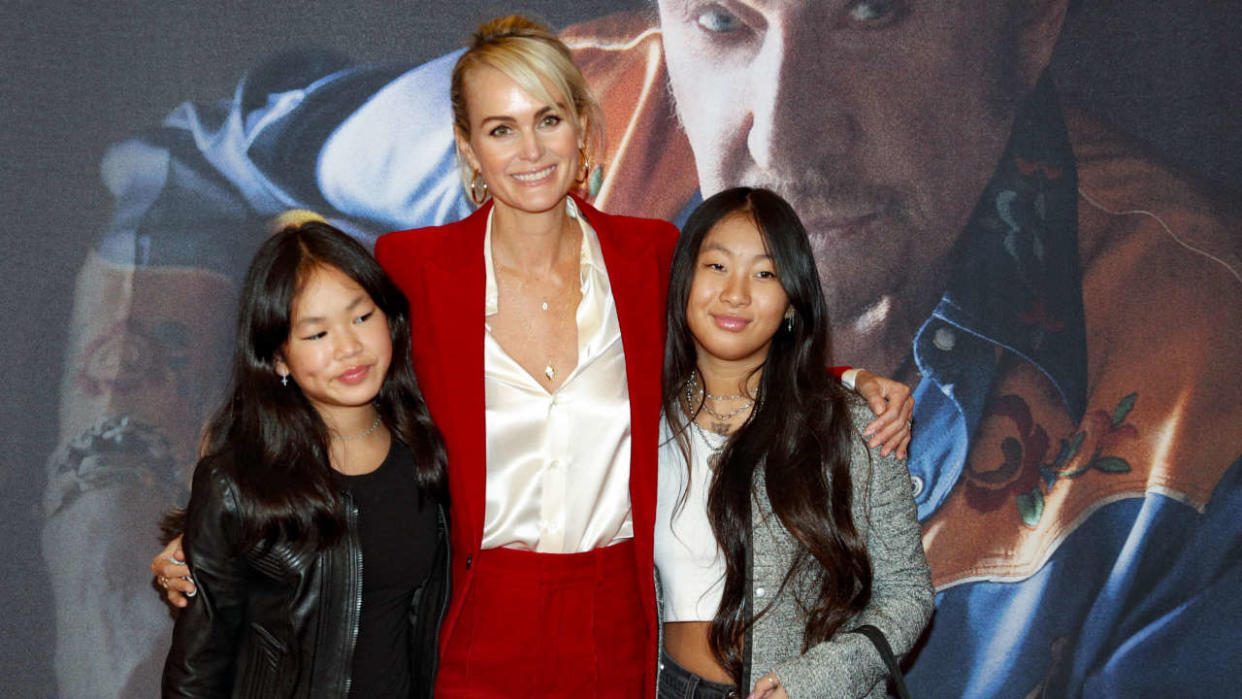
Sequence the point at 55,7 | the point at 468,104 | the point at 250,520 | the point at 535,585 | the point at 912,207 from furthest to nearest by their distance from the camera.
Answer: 1. the point at 912,207
2. the point at 55,7
3. the point at 468,104
4. the point at 535,585
5. the point at 250,520

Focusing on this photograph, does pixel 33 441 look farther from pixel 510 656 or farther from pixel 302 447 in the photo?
pixel 510 656

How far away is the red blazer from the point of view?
6.82 ft

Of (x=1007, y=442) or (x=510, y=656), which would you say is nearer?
(x=510, y=656)

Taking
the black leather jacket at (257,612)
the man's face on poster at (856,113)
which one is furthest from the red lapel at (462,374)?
the man's face on poster at (856,113)

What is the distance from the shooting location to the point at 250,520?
1.87m

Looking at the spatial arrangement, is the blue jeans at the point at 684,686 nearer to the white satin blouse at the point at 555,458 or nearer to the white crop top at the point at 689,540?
the white crop top at the point at 689,540

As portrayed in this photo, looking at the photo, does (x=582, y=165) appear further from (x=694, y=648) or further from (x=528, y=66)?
(x=694, y=648)

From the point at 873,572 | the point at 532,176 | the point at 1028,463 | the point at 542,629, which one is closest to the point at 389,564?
the point at 542,629

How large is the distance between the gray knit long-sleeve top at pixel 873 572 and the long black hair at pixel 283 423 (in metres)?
0.74

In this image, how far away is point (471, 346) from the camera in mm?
2117

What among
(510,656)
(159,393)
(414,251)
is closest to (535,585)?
(510,656)

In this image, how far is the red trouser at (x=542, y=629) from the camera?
6.72ft

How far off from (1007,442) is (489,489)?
1999 mm

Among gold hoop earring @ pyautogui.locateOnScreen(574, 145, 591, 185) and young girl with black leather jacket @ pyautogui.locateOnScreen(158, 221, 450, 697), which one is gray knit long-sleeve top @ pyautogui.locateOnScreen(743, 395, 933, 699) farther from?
gold hoop earring @ pyautogui.locateOnScreen(574, 145, 591, 185)
